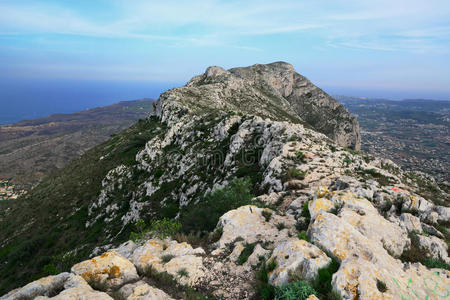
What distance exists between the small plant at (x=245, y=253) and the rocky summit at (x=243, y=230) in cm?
5

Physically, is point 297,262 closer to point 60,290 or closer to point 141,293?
point 141,293

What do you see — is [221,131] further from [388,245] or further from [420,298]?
[420,298]

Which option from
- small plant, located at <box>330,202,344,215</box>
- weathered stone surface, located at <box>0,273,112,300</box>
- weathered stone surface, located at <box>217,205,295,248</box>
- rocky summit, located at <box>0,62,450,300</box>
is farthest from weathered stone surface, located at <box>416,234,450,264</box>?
weathered stone surface, located at <box>0,273,112,300</box>

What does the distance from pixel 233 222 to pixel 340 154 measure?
685 inches

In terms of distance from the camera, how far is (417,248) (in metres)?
9.54

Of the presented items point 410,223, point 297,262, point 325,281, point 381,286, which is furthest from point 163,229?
point 410,223

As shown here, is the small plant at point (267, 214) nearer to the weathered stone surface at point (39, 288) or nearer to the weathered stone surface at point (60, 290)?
the weathered stone surface at point (60, 290)

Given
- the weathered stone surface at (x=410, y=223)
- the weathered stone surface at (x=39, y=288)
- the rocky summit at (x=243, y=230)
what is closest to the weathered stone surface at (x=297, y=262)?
the rocky summit at (x=243, y=230)

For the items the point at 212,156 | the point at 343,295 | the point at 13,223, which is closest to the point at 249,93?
the point at 212,156

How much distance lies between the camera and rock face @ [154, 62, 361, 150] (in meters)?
70.4

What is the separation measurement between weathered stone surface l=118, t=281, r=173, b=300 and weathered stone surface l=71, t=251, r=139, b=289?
779 mm

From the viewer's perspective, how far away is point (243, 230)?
11.5 metres

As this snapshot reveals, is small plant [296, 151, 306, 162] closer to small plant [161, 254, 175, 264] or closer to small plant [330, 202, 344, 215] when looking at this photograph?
small plant [330, 202, 344, 215]

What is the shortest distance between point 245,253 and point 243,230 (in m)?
2.16
